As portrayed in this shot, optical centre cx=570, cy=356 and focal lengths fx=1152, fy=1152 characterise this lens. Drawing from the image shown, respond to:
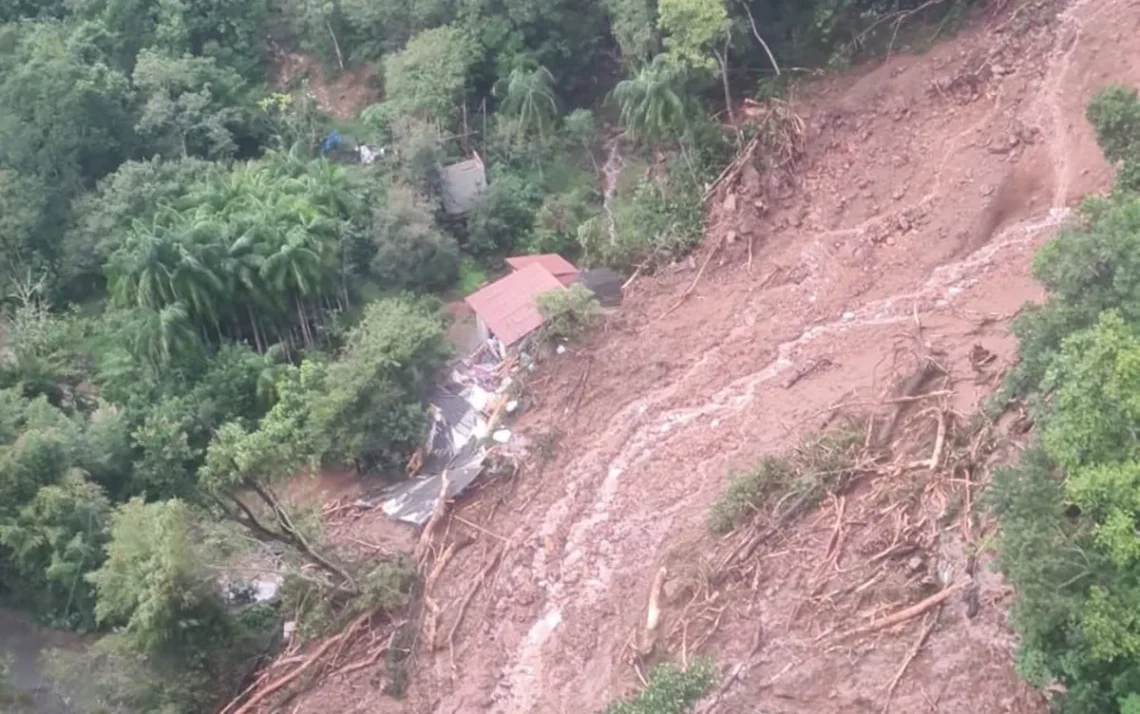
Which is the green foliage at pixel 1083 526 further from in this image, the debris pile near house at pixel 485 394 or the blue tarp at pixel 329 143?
the blue tarp at pixel 329 143

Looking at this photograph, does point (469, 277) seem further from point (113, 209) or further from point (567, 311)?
point (113, 209)

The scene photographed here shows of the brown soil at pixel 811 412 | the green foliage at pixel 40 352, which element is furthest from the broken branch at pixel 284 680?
the green foliage at pixel 40 352

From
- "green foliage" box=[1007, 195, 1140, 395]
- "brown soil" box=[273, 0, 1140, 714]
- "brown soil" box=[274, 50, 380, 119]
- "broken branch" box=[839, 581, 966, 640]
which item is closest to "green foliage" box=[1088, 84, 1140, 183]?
"green foliage" box=[1007, 195, 1140, 395]

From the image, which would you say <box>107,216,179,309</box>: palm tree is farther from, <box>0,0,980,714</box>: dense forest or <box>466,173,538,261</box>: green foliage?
<box>466,173,538,261</box>: green foliage

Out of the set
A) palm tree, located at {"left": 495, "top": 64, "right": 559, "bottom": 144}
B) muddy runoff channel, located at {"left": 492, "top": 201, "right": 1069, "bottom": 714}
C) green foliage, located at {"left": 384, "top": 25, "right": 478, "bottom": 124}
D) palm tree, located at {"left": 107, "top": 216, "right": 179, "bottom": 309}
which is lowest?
muddy runoff channel, located at {"left": 492, "top": 201, "right": 1069, "bottom": 714}

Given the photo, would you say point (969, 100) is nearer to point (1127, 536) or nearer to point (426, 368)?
point (426, 368)

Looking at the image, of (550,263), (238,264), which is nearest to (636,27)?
(550,263)

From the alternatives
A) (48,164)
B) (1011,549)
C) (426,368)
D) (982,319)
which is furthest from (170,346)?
(1011,549)

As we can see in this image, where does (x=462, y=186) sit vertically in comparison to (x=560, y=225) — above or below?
above
